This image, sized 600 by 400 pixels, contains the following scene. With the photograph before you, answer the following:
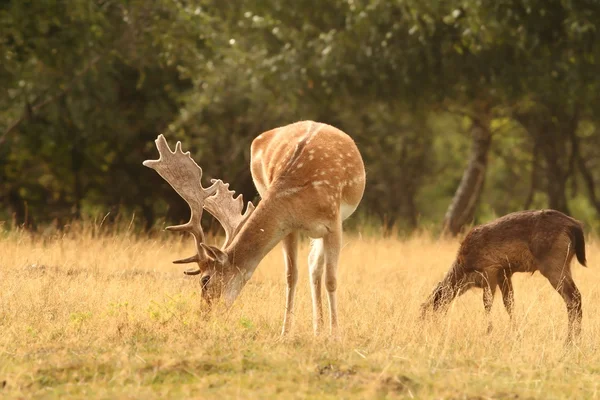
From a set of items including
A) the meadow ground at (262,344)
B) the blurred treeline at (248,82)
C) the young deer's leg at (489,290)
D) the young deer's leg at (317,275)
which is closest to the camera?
the meadow ground at (262,344)

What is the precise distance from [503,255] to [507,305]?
1.48ft

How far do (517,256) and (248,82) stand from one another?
12046mm

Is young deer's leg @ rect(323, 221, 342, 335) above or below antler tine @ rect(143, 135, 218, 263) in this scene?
below

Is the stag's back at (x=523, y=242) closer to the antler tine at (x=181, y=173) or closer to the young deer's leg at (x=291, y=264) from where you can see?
the young deer's leg at (x=291, y=264)

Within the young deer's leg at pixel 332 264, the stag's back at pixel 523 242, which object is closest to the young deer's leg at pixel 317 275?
the young deer's leg at pixel 332 264

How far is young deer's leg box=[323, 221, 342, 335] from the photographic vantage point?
25.6ft

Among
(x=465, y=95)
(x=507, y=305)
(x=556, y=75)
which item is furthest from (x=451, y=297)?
(x=465, y=95)

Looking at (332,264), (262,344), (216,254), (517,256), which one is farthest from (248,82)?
(262,344)

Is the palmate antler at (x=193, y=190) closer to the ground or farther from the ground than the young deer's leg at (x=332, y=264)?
farther from the ground

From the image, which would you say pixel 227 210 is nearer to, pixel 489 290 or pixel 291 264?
pixel 291 264

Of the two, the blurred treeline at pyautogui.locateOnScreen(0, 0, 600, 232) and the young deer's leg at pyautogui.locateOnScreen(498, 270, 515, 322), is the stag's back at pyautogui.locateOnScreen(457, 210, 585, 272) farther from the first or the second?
the blurred treeline at pyautogui.locateOnScreen(0, 0, 600, 232)

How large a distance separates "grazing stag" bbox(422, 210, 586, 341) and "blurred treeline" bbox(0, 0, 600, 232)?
6310 mm

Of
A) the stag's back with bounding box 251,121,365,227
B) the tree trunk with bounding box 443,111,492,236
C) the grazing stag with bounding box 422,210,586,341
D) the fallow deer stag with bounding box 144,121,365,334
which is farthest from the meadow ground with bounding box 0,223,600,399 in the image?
the tree trunk with bounding box 443,111,492,236

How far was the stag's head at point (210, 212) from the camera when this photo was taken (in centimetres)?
765
